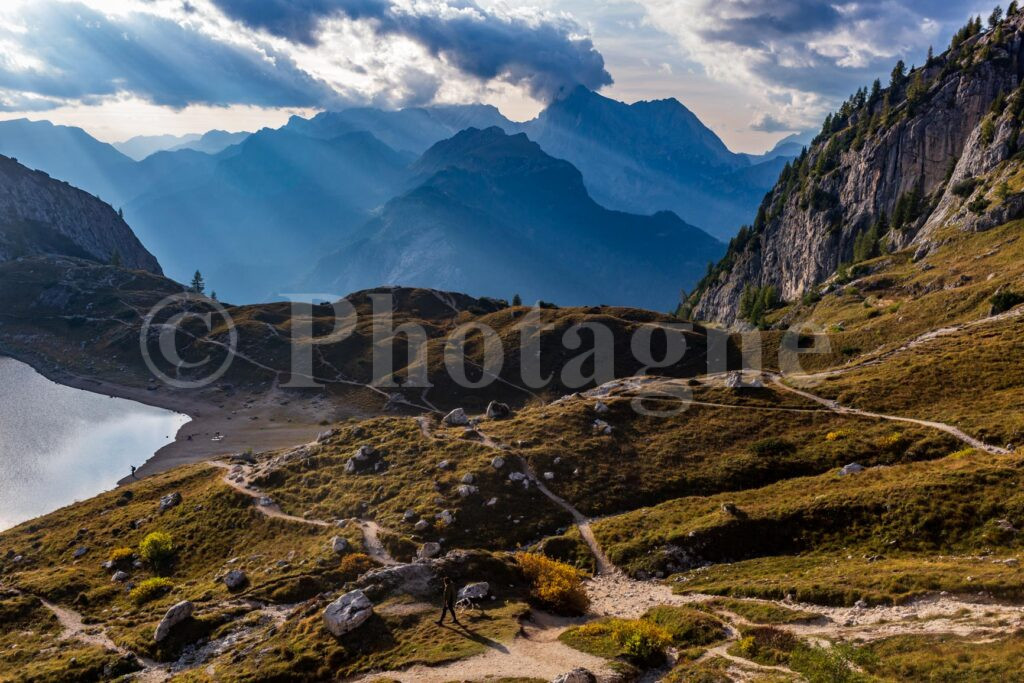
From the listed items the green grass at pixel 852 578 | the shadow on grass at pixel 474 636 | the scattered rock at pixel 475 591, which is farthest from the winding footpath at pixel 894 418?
the shadow on grass at pixel 474 636

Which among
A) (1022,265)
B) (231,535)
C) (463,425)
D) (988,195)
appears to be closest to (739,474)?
(463,425)

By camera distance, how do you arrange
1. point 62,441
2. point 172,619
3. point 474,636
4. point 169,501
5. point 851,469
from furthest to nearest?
point 62,441 → point 169,501 → point 851,469 → point 172,619 → point 474,636

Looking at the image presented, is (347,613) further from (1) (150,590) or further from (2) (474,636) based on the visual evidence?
(1) (150,590)

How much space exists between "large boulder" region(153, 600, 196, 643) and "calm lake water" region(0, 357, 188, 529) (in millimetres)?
67047

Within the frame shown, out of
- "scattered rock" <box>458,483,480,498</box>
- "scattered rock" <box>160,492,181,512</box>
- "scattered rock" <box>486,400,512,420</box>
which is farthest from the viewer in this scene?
"scattered rock" <box>486,400,512,420</box>

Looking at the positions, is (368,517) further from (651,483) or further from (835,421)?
(835,421)

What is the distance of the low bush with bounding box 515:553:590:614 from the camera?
117 feet

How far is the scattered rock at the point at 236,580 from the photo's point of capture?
42.5 m

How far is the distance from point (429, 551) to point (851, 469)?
125 feet

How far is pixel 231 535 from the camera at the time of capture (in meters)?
53.1

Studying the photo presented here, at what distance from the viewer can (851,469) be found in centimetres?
4822

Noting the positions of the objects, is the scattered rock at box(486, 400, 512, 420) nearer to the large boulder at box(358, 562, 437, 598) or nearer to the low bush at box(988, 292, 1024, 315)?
the large boulder at box(358, 562, 437, 598)

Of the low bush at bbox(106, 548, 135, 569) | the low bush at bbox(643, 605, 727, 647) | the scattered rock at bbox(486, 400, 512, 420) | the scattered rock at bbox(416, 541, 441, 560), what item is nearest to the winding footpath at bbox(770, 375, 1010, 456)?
the low bush at bbox(643, 605, 727, 647)

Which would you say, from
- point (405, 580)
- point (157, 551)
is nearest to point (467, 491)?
point (405, 580)
